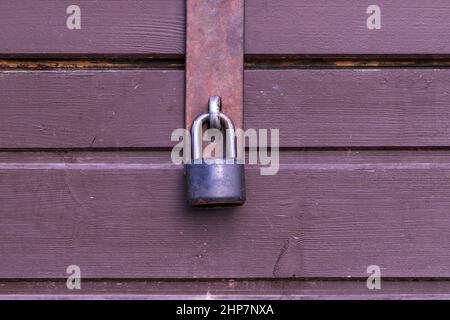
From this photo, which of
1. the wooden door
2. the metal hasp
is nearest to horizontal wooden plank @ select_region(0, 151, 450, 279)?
the wooden door

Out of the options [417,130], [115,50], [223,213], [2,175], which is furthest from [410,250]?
[2,175]

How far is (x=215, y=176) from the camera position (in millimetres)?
908

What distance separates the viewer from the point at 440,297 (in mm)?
1021

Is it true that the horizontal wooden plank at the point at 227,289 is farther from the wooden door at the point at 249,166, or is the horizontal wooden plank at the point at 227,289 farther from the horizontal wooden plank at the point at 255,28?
the horizontal wooden plank at the point at 255,28

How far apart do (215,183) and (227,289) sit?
239 mm

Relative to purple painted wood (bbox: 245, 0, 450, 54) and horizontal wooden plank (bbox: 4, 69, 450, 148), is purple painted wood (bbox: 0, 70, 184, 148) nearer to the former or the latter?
horizontal wooden plank (bbox: 4, 69, 450, 148)

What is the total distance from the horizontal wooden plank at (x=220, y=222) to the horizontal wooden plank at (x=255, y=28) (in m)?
0.22

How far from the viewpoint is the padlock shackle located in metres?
0.94

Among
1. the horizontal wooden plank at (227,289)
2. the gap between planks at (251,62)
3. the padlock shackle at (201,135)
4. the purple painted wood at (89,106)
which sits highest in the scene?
the gap between planks at (251,62)

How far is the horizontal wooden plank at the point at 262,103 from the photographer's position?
1.02 meters

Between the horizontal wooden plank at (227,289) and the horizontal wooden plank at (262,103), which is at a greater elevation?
the horizontal wooden plank at (262,103)

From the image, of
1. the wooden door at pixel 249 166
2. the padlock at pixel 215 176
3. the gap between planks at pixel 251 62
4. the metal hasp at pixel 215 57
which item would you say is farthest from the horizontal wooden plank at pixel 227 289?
the gap between planks at pixel 251 62

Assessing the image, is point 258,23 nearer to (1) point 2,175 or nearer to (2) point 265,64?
(2) point 265,64

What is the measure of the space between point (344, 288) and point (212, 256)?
257 mm
